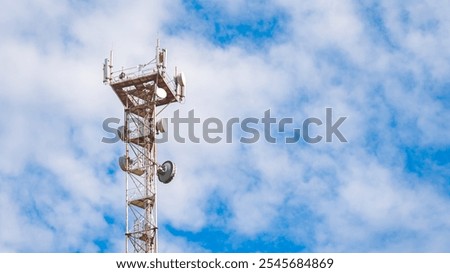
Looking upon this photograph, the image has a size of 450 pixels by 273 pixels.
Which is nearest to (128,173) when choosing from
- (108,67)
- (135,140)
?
(135,140)

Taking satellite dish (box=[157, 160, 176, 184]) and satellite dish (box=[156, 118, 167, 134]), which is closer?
satellite dish (box=[157, 160, 176, 184])

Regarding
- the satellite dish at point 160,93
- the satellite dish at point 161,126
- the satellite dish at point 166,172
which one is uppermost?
the satellite dish at point 160,93

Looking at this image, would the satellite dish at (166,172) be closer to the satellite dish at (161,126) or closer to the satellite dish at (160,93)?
the satellite dish at (161,126)

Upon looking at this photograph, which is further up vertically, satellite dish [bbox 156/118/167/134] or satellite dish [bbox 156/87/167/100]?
satellite dish [bbox 156/87/167/100]

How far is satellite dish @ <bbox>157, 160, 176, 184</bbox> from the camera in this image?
76312 mm

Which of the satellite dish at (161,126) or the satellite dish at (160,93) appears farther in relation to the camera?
the satellite dish at (161,126)

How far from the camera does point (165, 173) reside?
76562mm

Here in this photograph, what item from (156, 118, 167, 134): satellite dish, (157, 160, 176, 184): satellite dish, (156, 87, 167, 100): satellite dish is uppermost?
(156, 87, 167, 100): satellite dish

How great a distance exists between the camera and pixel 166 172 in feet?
251

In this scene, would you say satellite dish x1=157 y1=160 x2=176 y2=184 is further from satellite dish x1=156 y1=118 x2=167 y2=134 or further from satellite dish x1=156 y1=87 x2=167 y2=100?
satellite dish x1=156 y1=87 x2=167 y2=100

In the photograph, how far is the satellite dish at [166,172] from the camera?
76.3 meters
